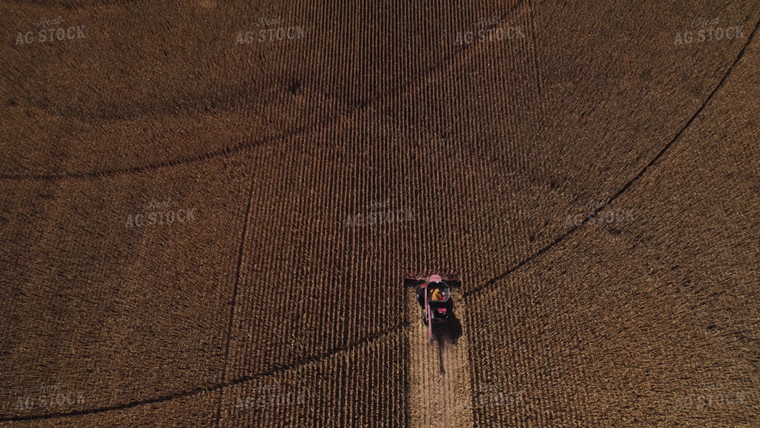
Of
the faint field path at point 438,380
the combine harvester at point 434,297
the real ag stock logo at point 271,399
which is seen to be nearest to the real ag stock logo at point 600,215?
the combine harvester at point 434,297

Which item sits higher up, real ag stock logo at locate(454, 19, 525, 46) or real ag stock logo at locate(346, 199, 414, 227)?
real ag stock logo at locate(454, 19, 525, 46)

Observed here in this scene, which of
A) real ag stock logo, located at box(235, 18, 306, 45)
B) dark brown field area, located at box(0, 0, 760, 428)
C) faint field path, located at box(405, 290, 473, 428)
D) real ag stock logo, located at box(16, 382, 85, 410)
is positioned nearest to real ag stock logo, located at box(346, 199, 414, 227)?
dark brown field area, located at box(0, 0, 760, 428)

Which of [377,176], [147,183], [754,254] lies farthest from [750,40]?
[147,183]

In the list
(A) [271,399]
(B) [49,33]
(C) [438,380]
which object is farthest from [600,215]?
(B) [49,33]

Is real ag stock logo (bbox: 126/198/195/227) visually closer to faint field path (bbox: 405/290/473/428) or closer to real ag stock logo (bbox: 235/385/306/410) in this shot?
real ag stock logo (bbox: 235/385/306/410)

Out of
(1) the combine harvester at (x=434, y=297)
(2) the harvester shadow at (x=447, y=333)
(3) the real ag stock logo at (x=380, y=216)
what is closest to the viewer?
(1) the combine harvester at (x=434, y=297)

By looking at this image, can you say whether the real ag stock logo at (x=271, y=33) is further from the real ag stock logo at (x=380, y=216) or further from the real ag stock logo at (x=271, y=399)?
the real ag stock logo at (x=271, y=399)
